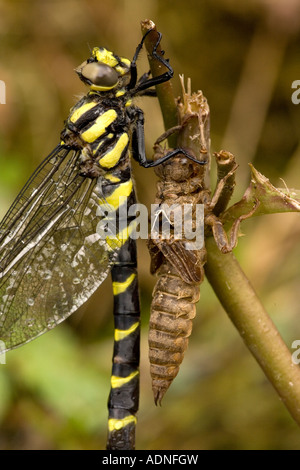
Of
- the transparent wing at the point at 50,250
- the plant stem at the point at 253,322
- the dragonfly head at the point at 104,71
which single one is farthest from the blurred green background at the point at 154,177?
the plant stem at the point at 253,322

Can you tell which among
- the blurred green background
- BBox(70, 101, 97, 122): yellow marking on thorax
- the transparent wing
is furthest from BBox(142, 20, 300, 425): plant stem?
the blurred green background

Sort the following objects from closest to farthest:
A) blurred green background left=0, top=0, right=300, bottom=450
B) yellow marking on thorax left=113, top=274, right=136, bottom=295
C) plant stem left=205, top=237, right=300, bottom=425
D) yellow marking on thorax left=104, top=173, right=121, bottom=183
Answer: plant stem left=205, top=237, right=300, bottom=425 < yellow marking on thorax left=104, top=173, right=121, bottom=183 < yellow marking on thorax left=113, top=274, right=136, bottom=295 < blurred green background left=0, top=0, right=300, bottom=450

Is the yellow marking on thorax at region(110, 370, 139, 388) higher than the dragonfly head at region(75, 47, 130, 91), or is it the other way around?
the dragonfly head at region(75, 47, 130, 91)

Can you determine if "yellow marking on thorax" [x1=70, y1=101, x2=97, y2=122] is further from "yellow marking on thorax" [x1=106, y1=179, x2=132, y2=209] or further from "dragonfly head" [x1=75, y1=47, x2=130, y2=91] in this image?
"yellow marking on thorax" [x1=106, y1=179, x2=132, y2=209]

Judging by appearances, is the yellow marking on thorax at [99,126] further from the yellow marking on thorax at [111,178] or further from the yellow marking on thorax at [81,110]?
the yellow marking on thorax at [111,178]

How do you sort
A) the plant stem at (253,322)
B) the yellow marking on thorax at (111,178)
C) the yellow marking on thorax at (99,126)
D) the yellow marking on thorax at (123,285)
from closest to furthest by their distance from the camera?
the plant stem at (253,322)
the yellow marking on thorax at (99,126)
the yellow marking on thorax at (111,178)
the yellow marking on thorax at (123,285)

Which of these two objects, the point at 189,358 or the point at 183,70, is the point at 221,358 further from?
the point at 183,70
